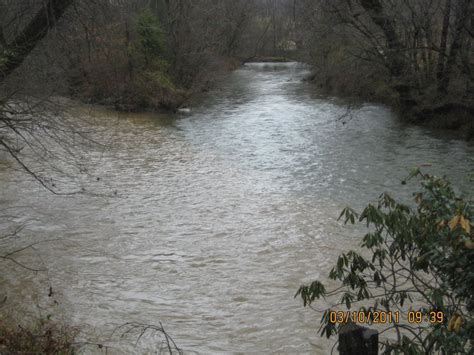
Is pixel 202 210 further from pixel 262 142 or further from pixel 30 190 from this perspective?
pixel 262 142

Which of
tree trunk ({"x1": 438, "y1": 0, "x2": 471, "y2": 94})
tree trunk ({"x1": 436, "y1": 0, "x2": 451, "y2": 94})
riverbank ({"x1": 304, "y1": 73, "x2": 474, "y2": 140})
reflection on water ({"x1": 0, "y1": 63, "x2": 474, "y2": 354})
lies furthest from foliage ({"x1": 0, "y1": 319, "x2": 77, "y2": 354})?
tree trunk ({"x1": 436, "y1": 0, "x2": 451, "y2": 94})

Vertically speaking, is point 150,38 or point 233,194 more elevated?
point 150,38

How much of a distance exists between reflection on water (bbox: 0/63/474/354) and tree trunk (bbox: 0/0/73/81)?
3.28m

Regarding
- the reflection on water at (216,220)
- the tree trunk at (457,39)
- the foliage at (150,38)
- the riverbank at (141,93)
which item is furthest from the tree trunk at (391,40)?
the foliage at (150,38)

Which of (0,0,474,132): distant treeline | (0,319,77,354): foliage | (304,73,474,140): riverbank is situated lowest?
(0,319,77,354): foliage

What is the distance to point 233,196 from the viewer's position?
470 inches

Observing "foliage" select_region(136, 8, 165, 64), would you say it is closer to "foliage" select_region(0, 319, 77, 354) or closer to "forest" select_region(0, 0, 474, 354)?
"forest" select_region(0, 0, 474, 354)

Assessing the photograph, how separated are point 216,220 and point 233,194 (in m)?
1.79

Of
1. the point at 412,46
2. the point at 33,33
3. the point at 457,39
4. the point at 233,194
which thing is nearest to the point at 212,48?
the point at 412,46

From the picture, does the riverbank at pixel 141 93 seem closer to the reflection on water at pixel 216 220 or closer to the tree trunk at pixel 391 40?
the reflection on water at pixel 216 220

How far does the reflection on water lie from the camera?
682 cm

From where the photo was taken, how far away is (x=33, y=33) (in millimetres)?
9031

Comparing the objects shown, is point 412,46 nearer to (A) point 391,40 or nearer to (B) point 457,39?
A: (A) point 391,40

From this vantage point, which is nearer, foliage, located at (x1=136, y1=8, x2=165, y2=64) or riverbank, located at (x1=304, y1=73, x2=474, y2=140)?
riverbank, located at (x1=304, y1=73, x2=474, y2=140)
